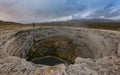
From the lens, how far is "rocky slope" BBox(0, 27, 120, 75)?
18.1 metres

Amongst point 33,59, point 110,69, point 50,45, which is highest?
point 110,69

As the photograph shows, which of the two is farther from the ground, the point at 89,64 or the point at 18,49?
the point at 89,64

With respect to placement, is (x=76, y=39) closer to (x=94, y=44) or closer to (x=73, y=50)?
(x=73, y=50)

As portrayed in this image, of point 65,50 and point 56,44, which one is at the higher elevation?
point 56,44

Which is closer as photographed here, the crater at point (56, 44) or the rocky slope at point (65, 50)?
the rocky slope at point (65, 50)

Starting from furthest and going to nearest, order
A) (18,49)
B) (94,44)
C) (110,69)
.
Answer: (94,44), (18,49), (110,69)

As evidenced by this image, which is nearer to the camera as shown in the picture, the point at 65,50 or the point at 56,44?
the point at 56,44

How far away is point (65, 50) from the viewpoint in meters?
60.8

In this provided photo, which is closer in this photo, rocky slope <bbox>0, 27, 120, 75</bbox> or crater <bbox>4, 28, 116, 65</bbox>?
rocky slope <bbox>0, 27, 120, 75</bbox>

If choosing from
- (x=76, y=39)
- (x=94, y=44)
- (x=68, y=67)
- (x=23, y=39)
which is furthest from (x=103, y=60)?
(x=76, y=39)

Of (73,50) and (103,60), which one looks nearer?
(103,60)

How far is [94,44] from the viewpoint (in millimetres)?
45469

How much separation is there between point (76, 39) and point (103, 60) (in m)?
36.2

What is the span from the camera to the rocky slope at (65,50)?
18109 mm
